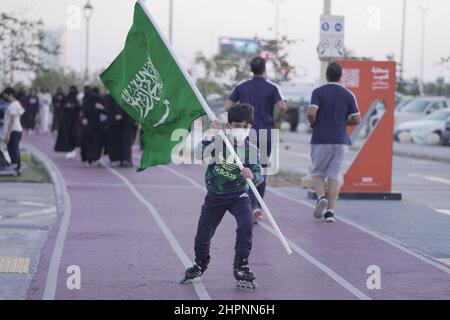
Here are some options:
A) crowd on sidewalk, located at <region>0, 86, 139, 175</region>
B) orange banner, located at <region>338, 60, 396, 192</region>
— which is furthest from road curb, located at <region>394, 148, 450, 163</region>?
orange banner, located at <region>338, 60, 396, 192</region>

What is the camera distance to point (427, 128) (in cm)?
4153

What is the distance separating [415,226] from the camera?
46.2ft

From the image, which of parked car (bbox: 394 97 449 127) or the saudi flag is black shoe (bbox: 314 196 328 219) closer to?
the saudi flag

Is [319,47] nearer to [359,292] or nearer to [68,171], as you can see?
[68,171]

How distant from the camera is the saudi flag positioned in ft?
31.8

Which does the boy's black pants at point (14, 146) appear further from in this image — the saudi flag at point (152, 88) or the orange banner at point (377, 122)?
the saudi flag at point (152, 88)

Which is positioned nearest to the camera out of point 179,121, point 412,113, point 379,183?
point 179,121

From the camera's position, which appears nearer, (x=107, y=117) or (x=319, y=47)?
(x=319, y=47)

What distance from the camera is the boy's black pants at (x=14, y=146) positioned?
2019 centimetres

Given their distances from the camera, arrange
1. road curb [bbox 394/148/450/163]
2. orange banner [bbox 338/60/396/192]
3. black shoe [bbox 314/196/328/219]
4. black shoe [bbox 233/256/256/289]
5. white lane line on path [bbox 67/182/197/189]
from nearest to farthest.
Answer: black shoe [bbox 233/256/256/289] → black shoe [bbox 314/196/328/219] → orange banner [bbox 338/60/396/192] → white lane line on path [bbox 67/182/197/189] → road curb [bbox 394/148/450/163]

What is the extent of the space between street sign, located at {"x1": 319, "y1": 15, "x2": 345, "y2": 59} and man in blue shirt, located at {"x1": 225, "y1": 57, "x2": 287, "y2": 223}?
4.66 meters

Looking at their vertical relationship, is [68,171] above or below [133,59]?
below

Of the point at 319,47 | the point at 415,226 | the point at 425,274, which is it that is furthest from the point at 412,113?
the point at 425,274

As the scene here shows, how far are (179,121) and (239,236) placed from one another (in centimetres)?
119
